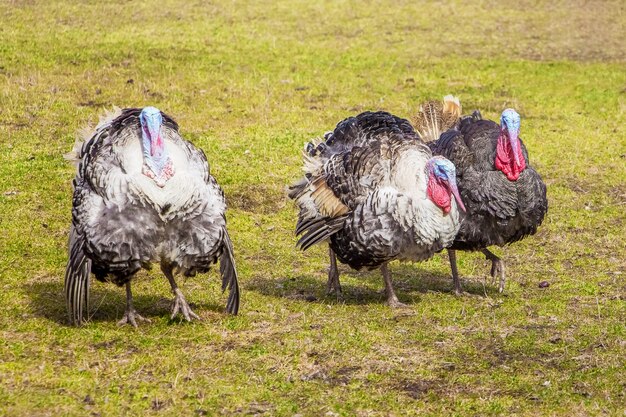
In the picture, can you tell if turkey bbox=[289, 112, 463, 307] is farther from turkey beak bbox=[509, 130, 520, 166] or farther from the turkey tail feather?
the turkey tail feather

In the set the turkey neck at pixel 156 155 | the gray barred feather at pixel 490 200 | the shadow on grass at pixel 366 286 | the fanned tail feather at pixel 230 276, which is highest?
the turkey neck at pixel 156 155

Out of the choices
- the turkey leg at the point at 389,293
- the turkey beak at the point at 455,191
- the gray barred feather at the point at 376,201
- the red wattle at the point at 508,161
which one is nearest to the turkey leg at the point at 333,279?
the gray barred feather at the point at 376,201

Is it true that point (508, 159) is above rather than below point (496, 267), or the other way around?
above

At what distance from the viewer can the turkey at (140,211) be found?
8.33 meters

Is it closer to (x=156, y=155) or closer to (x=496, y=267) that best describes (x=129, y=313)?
(x=156, y=155)

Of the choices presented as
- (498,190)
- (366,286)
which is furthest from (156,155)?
(498,190)

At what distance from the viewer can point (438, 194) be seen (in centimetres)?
920

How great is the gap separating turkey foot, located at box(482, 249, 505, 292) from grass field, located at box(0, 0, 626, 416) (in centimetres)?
12

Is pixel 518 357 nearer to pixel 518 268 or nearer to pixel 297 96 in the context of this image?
pixel 518 268

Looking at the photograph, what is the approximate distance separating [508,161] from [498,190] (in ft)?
1.03

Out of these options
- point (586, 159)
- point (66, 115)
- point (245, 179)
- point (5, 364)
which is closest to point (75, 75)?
point (66, 115)

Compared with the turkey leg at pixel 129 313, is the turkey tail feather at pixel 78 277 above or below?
above

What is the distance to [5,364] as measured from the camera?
25.7ft

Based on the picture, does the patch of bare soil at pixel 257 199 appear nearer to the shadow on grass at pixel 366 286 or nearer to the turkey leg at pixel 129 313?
the shadow on grass at pixel 366 286
